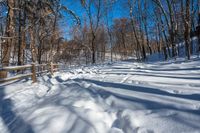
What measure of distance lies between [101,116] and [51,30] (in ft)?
55.6

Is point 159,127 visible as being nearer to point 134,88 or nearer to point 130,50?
point 134,88

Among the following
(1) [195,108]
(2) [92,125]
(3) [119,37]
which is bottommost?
(2) [92,125]

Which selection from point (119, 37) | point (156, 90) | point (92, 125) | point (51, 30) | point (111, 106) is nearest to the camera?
point (92, 125)

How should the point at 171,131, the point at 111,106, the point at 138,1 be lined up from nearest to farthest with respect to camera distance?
the point at 171,131, the point at 111,106, the point at 138,1

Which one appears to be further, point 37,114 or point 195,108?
point 37,114

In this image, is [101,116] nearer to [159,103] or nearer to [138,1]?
[159,103]

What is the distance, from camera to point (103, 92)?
13.6 ft

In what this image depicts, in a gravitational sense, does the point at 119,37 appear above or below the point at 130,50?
above

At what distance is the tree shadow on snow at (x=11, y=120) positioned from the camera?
2544 mm

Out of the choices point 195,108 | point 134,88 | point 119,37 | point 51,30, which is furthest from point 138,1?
point 119,37

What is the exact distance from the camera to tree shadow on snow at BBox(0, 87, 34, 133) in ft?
8.34

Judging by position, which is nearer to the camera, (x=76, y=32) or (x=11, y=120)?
(x=11, y=120)

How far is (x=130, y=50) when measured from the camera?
4850 cm

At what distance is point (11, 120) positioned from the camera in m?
3.05
